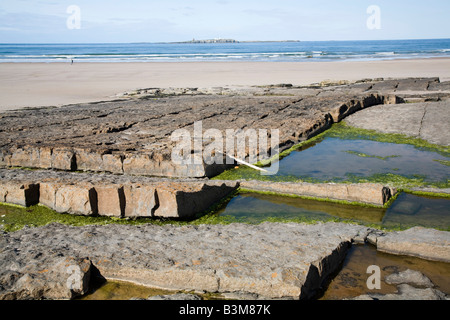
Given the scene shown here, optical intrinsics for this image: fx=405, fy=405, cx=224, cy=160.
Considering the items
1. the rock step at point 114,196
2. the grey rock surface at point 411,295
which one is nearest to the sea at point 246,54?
the rock step at point 114,196

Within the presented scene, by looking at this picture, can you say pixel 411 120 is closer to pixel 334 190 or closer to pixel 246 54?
pixel 334 190

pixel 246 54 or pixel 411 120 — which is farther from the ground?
pixel 246 54

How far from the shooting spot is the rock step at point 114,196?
4.16 meters

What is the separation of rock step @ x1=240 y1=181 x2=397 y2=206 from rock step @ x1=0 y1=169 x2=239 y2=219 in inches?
22.5

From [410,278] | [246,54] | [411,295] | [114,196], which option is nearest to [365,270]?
[410,278]

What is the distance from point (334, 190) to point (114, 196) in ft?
8.17

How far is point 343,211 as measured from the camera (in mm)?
4453

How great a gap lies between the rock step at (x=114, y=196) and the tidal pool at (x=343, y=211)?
15.3 inches
